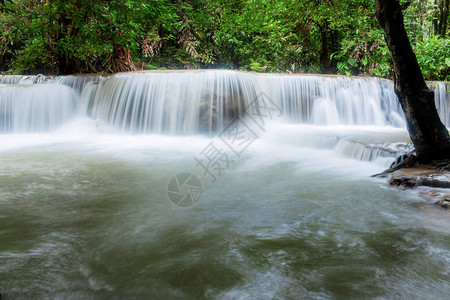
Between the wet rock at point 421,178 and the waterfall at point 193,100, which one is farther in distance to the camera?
the waterfall at point 193,100

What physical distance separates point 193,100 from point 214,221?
663 cm

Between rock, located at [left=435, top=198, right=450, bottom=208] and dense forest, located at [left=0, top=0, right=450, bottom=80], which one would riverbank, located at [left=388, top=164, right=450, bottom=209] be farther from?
dense forest, located at [left=0, top=0, right=450, bottom=80]

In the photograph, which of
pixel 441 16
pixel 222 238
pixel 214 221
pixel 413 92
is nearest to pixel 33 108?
pixel 214 221

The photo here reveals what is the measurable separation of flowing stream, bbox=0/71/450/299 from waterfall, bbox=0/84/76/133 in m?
1.15

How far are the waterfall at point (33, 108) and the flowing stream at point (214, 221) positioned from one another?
1.15 meters

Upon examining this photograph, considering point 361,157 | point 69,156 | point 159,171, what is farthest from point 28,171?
point 361,157

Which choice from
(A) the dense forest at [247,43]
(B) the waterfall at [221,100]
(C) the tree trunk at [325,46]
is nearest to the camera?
(B) the waterfall at [221,100]

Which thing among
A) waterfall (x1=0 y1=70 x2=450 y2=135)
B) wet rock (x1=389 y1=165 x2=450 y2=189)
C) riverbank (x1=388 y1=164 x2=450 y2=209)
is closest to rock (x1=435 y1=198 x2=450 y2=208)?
riverbank (x1=388 y1=164 x2=450 y2=209)

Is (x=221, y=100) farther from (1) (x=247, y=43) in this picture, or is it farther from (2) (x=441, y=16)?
(2) (x=441, y=16)

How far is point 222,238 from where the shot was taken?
2.69 m

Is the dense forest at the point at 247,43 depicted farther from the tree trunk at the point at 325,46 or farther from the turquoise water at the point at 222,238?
the turquoise water at the point at 222,238

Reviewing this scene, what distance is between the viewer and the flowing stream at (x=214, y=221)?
6.60ft

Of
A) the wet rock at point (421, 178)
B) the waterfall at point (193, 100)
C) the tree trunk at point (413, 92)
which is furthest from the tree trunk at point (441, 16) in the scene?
the wet rock at point (421, 178)

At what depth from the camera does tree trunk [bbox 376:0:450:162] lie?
3824mm
